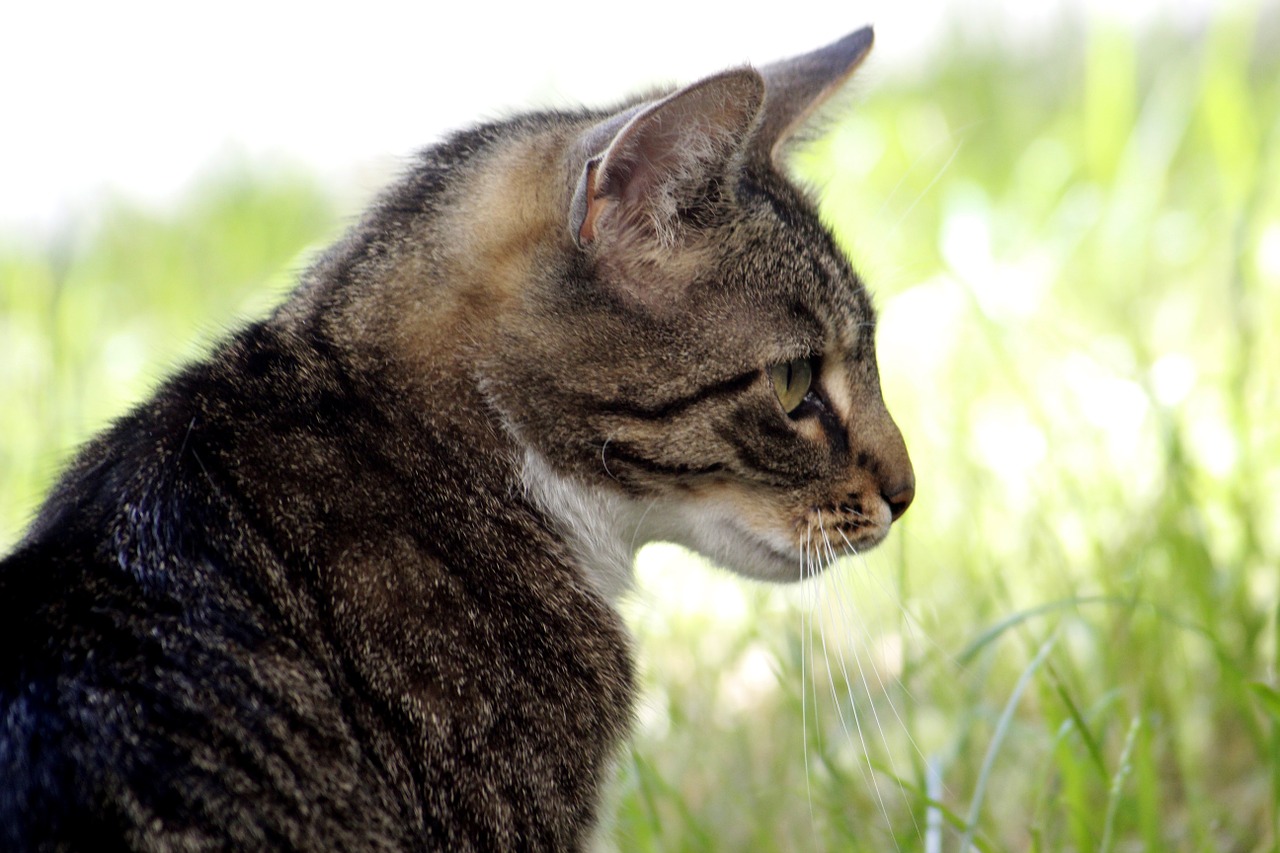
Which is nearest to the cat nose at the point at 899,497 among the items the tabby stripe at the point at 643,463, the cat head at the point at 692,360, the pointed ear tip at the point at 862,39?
the cat head at the point at 692,360

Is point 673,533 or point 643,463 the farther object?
point 673,533

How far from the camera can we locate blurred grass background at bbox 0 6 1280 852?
1940 millimetres

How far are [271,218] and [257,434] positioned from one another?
3337 mm

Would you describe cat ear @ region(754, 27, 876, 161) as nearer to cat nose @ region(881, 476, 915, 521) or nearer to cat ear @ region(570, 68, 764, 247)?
cat ear @ region(570, 68, 764, 247)

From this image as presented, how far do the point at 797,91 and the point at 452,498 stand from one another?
903 millimetres

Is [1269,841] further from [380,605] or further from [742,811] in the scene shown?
[380,605]

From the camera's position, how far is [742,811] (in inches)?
85.3

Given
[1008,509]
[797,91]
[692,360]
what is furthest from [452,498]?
[1008,509]

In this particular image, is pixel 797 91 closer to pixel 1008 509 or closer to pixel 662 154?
pixel 662 154

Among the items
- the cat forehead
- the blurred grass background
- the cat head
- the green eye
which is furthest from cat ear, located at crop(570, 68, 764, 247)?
the blurred grass background

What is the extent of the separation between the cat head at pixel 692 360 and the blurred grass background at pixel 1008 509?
18cm

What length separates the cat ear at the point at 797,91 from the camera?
1.97 metres

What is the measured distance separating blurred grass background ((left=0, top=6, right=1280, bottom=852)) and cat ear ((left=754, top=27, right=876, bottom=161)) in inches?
7.7

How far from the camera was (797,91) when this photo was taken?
1.98 m
